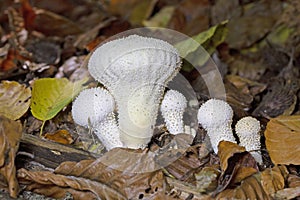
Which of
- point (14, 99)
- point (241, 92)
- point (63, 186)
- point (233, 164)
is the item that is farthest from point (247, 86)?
point (63, 186)

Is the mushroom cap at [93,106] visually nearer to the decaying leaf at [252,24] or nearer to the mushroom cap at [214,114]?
the mushroom cap at [214,114]

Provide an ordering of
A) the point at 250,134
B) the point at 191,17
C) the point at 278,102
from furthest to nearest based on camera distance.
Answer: the point at 191,17
the point at 278,102
the point at 250,134

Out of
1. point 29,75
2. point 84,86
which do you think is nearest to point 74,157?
point 84,86

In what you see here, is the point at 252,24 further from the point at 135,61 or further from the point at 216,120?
the point at 135,61

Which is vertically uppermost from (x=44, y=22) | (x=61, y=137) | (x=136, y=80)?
(x=136, y=80)

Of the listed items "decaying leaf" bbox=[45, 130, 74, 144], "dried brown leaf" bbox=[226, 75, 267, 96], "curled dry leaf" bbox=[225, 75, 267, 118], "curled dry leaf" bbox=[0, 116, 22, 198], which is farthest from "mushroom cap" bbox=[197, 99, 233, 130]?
"dried brown leaf" bbox=[226, 75, 267, 96]

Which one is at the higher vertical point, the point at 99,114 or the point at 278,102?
the point at 99,114

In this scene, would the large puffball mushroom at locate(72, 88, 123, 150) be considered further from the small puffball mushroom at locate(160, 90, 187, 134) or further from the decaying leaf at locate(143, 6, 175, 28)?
the decaying leaf at locate(143, 6, 175, 28)
